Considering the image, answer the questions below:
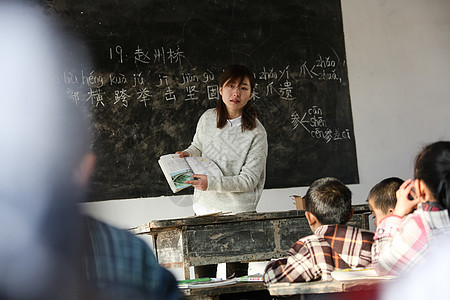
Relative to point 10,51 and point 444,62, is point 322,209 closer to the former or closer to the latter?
point 10,51

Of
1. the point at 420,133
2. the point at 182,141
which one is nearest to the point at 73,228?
the point at 182,141

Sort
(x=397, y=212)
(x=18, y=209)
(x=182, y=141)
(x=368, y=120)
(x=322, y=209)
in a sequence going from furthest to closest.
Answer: (x=368, y=120) < (x=182, y=141) < (x=322, y=209) < (x=397, y=212) < (x=18, y=209)

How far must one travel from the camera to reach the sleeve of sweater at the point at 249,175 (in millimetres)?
2879

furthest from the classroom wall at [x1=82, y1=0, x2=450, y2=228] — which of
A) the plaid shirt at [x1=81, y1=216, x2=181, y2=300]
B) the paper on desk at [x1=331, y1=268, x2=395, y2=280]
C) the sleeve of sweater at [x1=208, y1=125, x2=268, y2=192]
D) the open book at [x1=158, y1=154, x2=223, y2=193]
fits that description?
the plaid shirt at [x1=81, y1=216, x2=181, y2=300]

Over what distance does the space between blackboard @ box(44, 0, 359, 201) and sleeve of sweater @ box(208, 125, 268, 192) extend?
4.65 feet

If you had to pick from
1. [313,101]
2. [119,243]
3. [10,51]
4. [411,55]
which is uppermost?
[411,55]

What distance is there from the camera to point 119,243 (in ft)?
1.36

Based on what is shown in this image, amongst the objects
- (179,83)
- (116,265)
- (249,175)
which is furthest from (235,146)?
(116,265)

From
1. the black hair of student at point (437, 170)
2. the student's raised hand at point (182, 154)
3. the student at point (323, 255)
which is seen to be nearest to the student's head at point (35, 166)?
the black hair of student at point (437, 170)

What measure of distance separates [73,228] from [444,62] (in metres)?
5.08

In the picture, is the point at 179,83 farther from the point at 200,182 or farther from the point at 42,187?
the point at 42,187

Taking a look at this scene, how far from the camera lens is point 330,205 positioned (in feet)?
6.59

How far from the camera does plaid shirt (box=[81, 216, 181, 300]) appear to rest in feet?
1.30

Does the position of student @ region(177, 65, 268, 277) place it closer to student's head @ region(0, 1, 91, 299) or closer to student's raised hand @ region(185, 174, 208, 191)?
student's raised hand @ region(185, 174, 208, 191)
